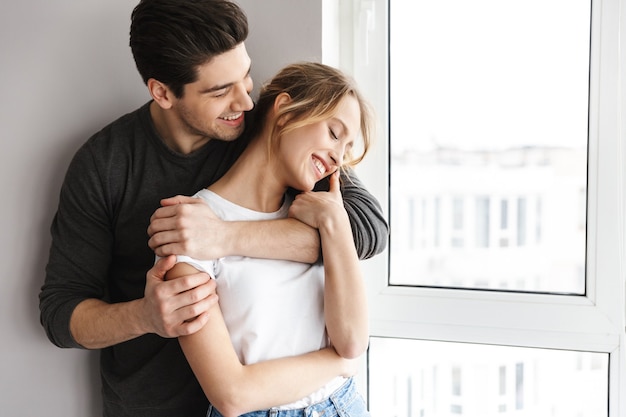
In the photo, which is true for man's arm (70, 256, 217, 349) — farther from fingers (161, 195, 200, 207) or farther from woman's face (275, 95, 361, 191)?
woman's face (275, 95, 361, 191)

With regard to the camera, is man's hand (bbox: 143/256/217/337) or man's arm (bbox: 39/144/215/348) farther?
man's arm (bbox: 39/144/215/348)

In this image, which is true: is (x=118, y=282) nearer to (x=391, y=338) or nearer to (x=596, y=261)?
(x=391, y=338)

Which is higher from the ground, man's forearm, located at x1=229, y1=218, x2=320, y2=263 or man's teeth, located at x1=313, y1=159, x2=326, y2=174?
man's teeth, located at x1=313, y1=159, x2=326, y2=174

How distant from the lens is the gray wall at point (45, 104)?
1523 mm

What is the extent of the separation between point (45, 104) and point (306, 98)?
2.30 feet

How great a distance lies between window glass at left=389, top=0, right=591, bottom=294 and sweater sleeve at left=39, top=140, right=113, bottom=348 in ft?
2.47

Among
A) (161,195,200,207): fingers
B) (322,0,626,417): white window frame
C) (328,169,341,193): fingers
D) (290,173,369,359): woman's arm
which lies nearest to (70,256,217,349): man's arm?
(161,195,200,207): fingers

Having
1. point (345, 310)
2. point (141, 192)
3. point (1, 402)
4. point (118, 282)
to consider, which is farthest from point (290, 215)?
point (1, 402)

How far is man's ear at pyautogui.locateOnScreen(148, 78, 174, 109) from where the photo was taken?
1.31 m

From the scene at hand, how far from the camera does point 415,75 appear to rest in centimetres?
166

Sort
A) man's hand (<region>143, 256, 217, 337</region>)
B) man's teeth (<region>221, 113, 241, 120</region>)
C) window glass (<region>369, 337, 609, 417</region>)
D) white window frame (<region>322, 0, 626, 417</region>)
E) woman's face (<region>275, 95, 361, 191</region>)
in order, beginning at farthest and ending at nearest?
window glass (<region>369, 337, 609, 417</region>)
white window frame (<region>322, 0, 626, 417</region>)
man's teeth (<region>221, 113, 241, 120</region>)
woman's face (<region>275, 95, 361, 191</region>)
man's hand (<region>143, 256, 217, 337</region>)

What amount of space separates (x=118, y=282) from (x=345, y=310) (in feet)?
1.87

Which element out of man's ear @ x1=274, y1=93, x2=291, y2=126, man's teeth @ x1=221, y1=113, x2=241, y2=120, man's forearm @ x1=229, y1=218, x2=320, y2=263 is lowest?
man's forearm @ x1=229, y1=218, x2=320, y2=263

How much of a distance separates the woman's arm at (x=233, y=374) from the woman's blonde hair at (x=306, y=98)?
34 centimetres
